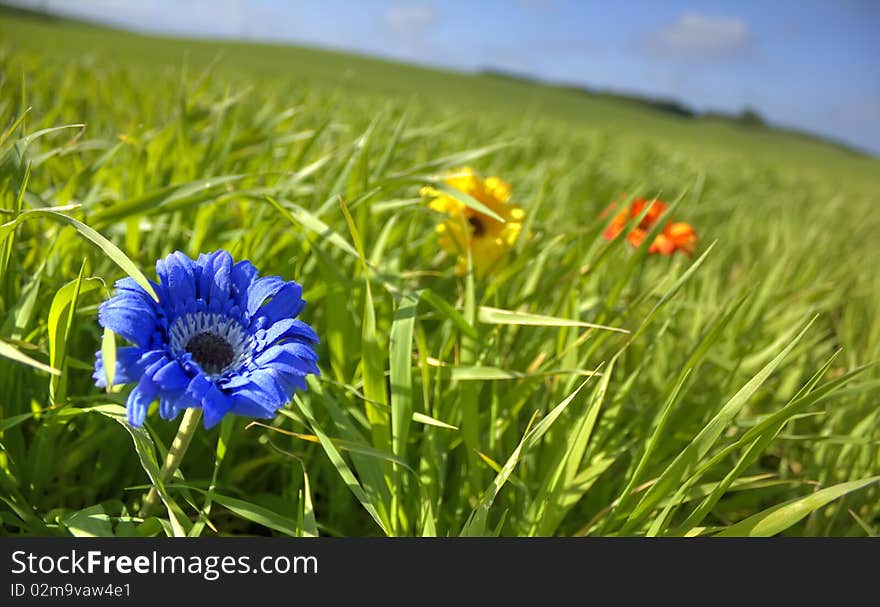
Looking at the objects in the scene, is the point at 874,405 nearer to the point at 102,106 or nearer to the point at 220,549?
the point at 220,549

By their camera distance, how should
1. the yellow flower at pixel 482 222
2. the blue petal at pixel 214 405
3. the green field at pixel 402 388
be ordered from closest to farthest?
the blue petal at pixel 214 405
the green field at pixel 402 388
the yellow flower at pixel 482 222

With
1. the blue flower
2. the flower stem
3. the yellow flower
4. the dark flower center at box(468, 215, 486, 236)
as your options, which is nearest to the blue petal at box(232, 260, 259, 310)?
the blue flower

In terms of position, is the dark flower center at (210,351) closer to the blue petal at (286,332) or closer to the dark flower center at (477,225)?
the blue petal at (286,332)

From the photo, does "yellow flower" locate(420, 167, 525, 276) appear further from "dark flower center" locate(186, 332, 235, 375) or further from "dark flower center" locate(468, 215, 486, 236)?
"dark flower center" locate(186, 332, 235, 375)

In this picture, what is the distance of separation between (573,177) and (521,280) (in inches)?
37.1

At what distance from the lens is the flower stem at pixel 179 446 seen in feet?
1.83

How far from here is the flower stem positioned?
557 millimetres

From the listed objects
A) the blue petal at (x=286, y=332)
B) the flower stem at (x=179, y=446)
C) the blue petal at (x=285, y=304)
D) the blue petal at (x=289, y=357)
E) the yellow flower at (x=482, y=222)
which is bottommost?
the flower stem at (x=179, y=446)

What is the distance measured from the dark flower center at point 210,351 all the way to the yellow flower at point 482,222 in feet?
1.71

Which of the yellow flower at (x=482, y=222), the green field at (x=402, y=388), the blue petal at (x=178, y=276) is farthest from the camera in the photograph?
the yellow flower at (x=482, y=222)

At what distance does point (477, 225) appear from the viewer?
1148 millimetres

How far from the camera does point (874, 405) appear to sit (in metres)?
1.15

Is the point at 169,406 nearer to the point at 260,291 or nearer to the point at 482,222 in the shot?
the point at 260,291

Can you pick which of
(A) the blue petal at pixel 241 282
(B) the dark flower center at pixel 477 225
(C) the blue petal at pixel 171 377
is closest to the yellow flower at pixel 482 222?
(B) the dark flower center at pixel 477 225
